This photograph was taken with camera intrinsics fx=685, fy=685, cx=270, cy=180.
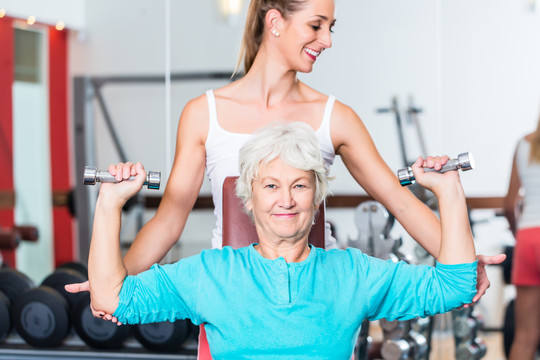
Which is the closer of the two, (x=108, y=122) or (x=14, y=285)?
(x=14, y=285)

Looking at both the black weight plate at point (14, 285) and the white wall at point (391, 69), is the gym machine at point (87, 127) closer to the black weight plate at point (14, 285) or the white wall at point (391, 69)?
the white wall at point (391, 69)

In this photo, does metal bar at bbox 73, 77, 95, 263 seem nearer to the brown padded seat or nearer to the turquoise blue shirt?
the brown padded seat

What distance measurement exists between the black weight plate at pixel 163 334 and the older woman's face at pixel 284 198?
1.49 m

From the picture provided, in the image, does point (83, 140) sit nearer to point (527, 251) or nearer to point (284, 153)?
point (527, 251)

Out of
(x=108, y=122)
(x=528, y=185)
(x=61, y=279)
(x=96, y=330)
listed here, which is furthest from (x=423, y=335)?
(x=108, y=122)

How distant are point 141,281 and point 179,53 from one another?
9.77ft

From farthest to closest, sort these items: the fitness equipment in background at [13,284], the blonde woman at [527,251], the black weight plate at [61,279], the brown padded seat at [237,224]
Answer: the fitness equipment in background at [13,284]
the black weight plate at [61,279]
the blonde woman at [527,251]
the brown padded seat at [237,224]

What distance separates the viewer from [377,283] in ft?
4.46

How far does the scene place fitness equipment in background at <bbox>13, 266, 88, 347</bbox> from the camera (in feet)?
9.41

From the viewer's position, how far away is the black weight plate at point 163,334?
2.72 metres

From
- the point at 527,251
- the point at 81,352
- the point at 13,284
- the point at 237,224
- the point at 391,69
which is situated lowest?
the point at 81,352

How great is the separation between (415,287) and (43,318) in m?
2.00

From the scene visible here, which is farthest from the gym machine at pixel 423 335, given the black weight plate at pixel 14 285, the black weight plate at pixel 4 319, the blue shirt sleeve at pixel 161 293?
the black weight plate at pixel 14 285

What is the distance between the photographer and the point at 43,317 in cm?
288
